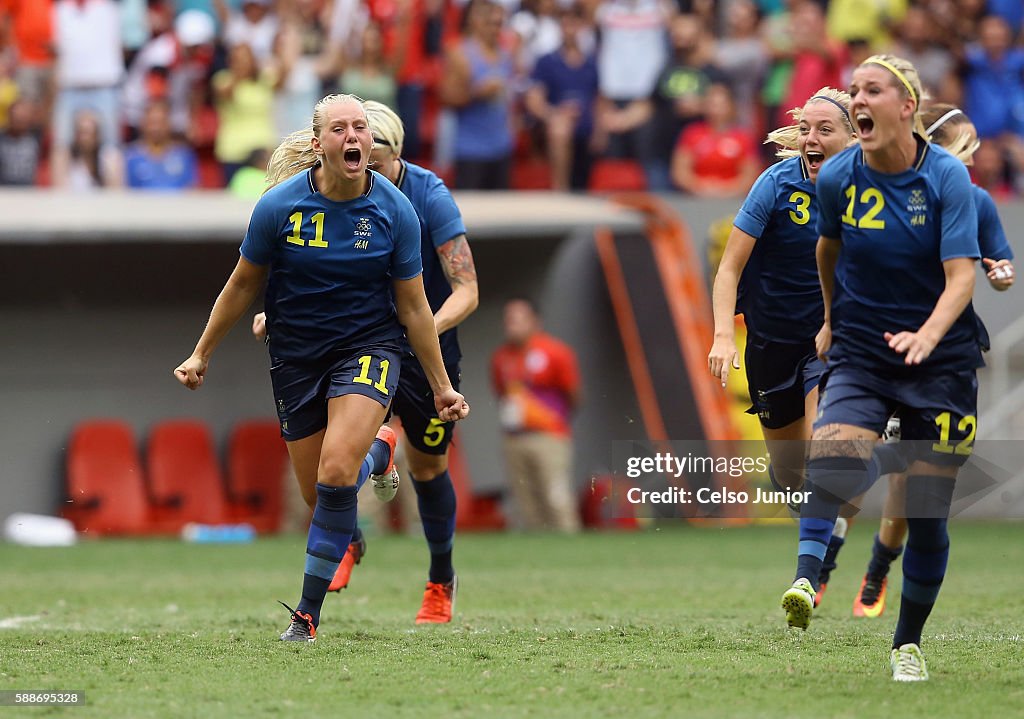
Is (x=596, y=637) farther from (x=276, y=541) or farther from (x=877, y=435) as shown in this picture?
(x=276, y=541)

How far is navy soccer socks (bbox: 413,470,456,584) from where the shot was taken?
8062 mm

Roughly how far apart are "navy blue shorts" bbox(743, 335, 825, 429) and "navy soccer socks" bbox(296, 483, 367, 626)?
2.14m

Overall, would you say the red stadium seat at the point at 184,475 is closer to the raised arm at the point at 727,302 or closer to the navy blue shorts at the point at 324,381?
the navy blue shorts at the point at 324,381

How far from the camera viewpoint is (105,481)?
49.7ft

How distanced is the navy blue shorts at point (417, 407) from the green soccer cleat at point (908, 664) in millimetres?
2705

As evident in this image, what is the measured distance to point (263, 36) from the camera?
1611 centimetres

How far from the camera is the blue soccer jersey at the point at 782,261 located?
7375 mm

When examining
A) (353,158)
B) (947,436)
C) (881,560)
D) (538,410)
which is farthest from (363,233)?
(538,410)

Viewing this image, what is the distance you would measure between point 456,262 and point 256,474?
8.30 metres

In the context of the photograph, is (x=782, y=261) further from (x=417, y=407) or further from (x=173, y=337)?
(x=173, y=337)

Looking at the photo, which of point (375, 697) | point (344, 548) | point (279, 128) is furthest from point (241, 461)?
point (375, 697)

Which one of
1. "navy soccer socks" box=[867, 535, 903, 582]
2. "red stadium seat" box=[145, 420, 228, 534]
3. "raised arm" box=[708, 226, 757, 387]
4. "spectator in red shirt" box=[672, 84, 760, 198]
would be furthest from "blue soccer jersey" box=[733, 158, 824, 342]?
"red stadium seat" box=[145, 420, 228, 534]

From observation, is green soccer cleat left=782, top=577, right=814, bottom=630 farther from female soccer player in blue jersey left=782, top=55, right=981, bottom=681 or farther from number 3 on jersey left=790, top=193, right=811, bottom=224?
number 3 on jersey left=790, top=193, right=811, bottom=224

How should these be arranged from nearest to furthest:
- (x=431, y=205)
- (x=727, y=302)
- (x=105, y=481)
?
(x=727, y=302) → (x=431, y=205) → (x=105, y=481)
